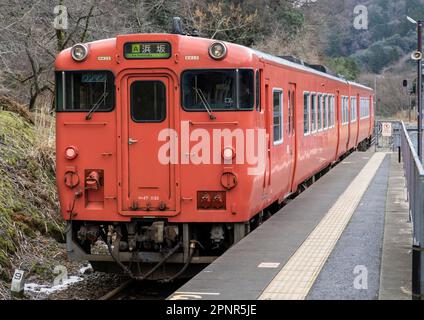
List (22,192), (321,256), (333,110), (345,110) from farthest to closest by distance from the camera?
(345,110)
(333,110)
(22,192)
(321,256)

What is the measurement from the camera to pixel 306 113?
47.1ft

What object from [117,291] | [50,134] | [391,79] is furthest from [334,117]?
[391,79]

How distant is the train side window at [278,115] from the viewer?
11.0 meters

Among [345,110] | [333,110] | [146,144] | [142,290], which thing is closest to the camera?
[146,144]

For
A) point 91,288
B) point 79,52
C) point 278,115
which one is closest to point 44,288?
point 91,288

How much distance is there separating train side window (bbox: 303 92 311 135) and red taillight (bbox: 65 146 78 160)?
583cm

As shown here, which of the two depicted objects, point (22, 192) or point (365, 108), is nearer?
point (22, 192)

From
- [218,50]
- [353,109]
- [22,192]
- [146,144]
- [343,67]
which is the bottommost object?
[22,192]

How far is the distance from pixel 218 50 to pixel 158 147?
54.7 inches

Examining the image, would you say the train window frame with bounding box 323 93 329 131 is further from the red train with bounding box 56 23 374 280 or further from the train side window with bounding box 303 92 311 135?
the red train with bounding box 56 23 374 280

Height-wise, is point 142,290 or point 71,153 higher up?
point 71,153

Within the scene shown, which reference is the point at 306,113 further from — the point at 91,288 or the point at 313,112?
the point at 91,288

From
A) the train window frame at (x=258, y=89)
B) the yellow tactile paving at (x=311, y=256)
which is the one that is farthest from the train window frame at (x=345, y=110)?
the train window frame at (x=258, y=89)

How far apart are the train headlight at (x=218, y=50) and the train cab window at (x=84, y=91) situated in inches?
52.0
